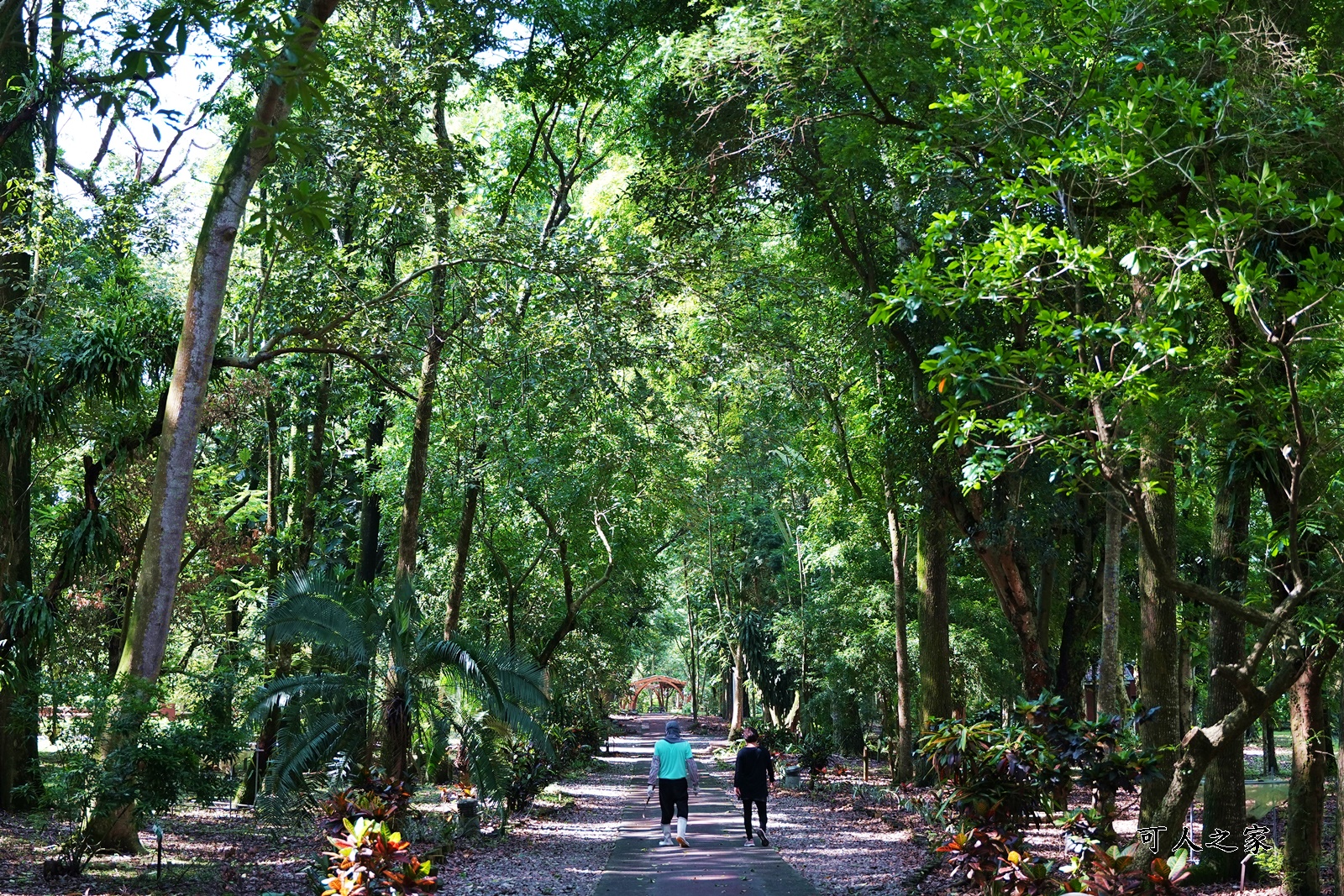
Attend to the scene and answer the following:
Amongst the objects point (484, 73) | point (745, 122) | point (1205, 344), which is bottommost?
point (1205, 344)

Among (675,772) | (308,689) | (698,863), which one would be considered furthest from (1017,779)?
(308,689)

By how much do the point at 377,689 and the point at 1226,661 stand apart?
9.50 metres

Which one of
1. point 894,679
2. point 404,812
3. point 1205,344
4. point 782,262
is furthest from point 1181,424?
point 894,679

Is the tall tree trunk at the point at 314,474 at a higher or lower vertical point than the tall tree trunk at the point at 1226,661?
higher

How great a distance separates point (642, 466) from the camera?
21.9m

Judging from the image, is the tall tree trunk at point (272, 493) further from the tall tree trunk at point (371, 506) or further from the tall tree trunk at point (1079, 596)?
the tall tree trunk at point (1079, 596)

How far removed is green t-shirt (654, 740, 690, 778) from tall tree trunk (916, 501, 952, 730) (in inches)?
209

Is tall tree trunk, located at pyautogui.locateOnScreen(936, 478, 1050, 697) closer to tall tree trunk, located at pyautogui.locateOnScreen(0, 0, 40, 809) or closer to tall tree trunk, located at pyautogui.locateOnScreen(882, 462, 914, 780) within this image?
tall tree trunk, located at pyautogui.locateOnScreen(882, 462, 914, 780)

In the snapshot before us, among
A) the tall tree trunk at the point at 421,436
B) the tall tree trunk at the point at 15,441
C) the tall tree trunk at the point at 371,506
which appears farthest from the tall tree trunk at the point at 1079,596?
the tall tree trunk at the point at 15,441

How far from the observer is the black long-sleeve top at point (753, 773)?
14.3 m

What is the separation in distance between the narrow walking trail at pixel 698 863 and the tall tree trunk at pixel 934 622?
3827 millimetres

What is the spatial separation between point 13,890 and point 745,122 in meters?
11.3

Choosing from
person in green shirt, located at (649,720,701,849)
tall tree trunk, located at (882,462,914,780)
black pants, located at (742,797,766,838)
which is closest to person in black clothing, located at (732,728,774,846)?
black pants, located at (742,797,766,838)

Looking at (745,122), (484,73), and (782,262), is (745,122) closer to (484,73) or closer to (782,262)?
(484,73)
